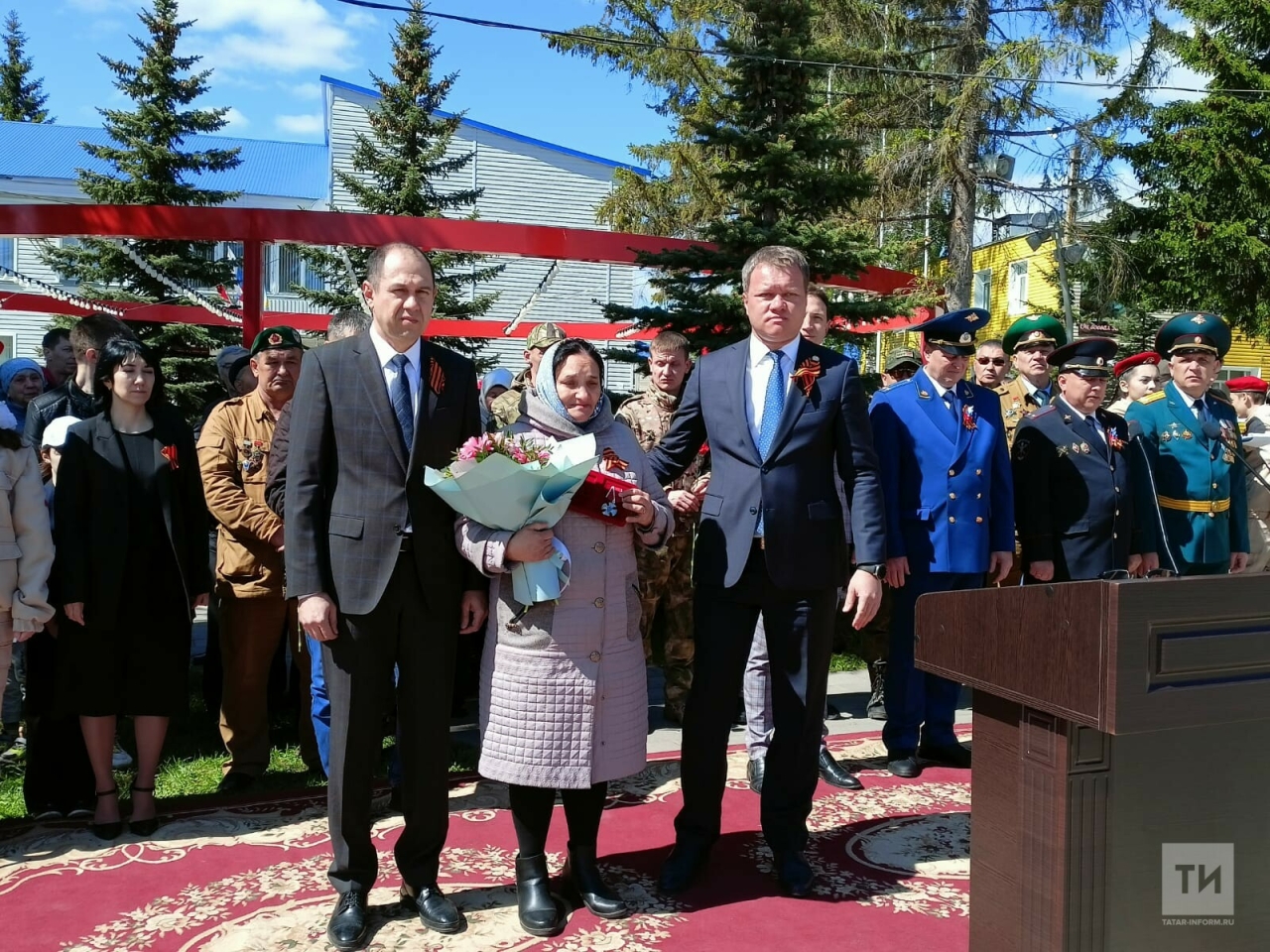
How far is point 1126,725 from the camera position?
1.82 metres

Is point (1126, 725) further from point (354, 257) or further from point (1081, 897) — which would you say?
point (354, 257)

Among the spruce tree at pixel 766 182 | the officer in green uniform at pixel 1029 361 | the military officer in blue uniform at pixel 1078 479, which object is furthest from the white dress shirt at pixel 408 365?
the spruce tree at pixel 766 182

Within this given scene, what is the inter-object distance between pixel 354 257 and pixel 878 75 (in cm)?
919

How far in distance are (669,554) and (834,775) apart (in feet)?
4.60

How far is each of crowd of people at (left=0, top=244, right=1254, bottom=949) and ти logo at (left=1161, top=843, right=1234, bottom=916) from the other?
4.86 feet

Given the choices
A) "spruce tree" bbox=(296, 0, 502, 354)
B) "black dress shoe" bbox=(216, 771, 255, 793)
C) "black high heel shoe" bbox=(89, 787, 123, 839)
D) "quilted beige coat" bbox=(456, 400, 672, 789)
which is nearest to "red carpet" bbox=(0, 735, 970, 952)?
"black high heel shoe" bbox=(89, 787, 123, 839)

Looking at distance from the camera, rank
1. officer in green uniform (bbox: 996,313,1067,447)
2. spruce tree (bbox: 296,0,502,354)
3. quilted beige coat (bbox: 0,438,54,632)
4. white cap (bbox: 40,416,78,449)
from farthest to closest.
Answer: spruce tree (bbox: 296,0,502,354), officer in green uniform (bbox: 996,313,1067,447), white cap (bbox: 40,416,78,449), quilted beige coat (bbox: 0,438,54,632)

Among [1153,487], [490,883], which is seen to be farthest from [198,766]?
[1153,487]

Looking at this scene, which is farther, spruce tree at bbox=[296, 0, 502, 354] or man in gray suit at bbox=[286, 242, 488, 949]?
spruce tree at bbox=[296, 0, 502, 354]

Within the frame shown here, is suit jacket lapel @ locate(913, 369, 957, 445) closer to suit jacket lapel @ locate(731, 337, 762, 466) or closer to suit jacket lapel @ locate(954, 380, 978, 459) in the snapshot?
suit jacket lapel @ locate(954, 380, 978, 459)

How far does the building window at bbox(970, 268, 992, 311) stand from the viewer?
84.4ft

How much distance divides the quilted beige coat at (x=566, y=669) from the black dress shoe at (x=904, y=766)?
1.84m

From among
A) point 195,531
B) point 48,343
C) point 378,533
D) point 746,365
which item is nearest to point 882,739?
point 746,365

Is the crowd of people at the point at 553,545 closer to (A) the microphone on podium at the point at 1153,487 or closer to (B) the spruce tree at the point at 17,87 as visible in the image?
(A) the microphone on podium at the point at 1153,487
